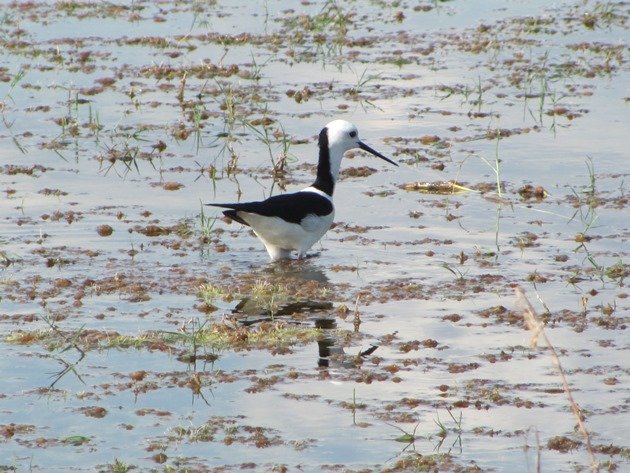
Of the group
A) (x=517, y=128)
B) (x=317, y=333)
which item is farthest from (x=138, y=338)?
(x=517, y=128)

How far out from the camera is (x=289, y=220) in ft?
29.8

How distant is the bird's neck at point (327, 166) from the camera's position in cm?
982

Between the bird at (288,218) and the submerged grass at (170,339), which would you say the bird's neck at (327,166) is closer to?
the bird at (288,218)

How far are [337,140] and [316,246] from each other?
99 cm

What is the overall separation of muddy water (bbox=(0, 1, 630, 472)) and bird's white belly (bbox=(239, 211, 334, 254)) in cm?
18

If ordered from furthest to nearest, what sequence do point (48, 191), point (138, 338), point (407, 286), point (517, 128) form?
point (517, 128) → point (48, 191) → point (407, 286) → point (138, 338)

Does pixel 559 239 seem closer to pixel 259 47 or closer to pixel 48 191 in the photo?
pixel 48 191

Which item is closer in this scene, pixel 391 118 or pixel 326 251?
pixel 326 251

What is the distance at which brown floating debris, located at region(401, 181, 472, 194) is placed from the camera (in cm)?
1051

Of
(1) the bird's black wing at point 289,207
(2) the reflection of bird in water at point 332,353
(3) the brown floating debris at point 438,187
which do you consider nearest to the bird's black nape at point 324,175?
(1) the bird's black wing at point 289,207

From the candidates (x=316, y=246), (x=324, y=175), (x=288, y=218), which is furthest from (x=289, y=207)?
(x=324, y=175)

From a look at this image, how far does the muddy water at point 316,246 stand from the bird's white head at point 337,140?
39 centimetres

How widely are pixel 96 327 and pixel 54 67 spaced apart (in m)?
7.08

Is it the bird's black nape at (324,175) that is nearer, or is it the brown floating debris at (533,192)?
the bird's black nape at (324,175)
